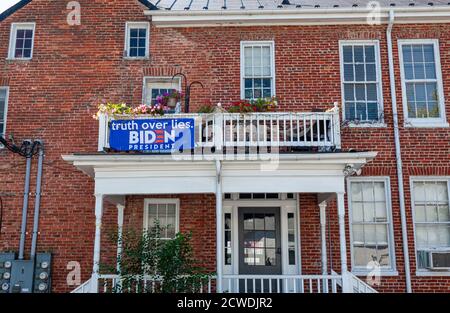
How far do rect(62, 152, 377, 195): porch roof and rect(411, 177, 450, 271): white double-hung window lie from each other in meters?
2.69

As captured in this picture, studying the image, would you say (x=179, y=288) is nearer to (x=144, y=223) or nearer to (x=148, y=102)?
(x=144, y=223)

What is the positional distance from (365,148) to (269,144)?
3.04 m

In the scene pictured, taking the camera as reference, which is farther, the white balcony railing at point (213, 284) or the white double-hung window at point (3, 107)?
the white double-hung window at point (3, 107)

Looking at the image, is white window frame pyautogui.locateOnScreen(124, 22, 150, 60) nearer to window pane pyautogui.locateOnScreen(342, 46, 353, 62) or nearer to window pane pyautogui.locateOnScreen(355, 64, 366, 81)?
window pane pyautogui.locateOnScreen(342, 46, 353, 62)

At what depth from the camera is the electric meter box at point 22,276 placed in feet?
33.8

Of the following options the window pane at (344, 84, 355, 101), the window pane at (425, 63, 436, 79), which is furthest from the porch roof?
the window pane at (425, 63, 436, 79)

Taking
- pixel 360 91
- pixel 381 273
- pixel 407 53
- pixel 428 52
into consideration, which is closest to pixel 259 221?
pixel 381 273

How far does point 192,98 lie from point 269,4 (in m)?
3.47

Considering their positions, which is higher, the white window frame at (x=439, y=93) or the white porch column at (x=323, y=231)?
the white window frame at (x=439, y=93)

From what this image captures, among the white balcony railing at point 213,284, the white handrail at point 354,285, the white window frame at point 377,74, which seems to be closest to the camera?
the white balcony railing at point 213,284

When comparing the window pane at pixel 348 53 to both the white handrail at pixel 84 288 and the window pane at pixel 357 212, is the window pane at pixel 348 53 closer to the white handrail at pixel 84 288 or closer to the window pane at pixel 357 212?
the window pane at pixel 357 212

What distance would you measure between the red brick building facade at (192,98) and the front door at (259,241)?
23.7 inches

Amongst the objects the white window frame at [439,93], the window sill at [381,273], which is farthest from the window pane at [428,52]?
the window sill at [381,273]
